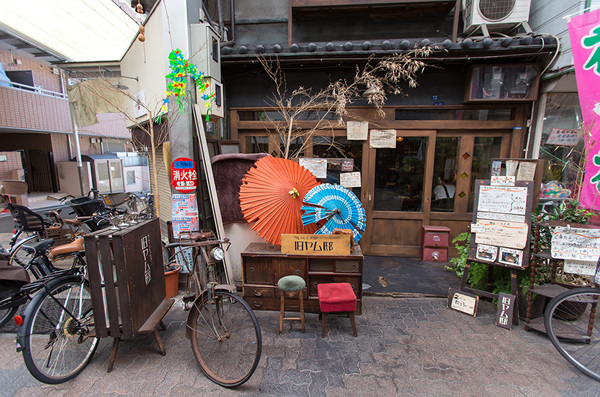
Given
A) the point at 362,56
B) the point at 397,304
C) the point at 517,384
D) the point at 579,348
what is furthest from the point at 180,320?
the point at 362,56

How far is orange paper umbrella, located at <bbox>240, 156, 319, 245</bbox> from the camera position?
12.5 feet

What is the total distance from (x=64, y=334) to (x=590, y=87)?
25.0 ft

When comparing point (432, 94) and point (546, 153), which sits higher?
point (432, 94)

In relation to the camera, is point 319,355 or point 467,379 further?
point 319,355

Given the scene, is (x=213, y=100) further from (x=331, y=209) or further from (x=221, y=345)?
(x=221, y=345)

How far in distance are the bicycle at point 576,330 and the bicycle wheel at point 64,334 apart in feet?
17.4

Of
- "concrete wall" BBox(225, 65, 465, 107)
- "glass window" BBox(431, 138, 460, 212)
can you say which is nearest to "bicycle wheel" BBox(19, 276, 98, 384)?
"concrete wall" BBox(225, 65, 465, 107)

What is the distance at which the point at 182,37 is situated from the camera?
426 cm

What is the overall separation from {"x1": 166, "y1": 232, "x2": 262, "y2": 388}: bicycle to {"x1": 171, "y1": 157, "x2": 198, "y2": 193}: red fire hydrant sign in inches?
50.8

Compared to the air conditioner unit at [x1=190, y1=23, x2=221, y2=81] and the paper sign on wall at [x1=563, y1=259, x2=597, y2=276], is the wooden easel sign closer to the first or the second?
the paper sign on wall at [x1=563, y1=259, x2=597, y2=276]

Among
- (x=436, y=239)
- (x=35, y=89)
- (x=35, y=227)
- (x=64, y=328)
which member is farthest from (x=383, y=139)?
(x=35, y=89)

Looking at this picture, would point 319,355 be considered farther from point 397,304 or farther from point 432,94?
point 432,94

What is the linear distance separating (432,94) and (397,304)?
173 inches

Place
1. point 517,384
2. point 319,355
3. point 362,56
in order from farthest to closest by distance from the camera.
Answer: point 362,56
point 319,355
point 517,384
